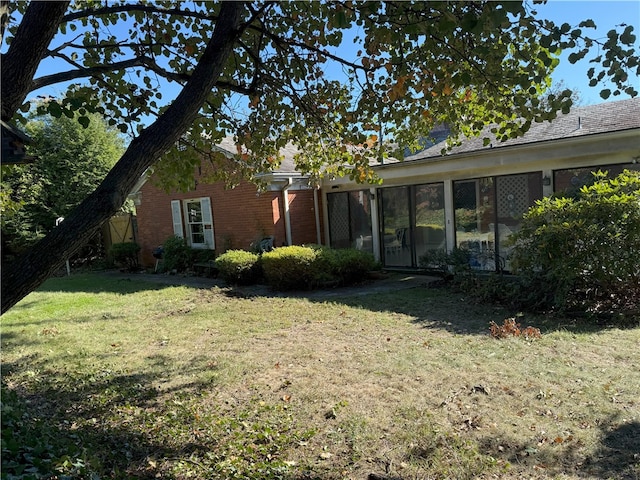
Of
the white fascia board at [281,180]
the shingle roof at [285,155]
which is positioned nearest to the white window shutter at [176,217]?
the shingle roof at [285,155]

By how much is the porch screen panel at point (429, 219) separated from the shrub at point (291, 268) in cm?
328

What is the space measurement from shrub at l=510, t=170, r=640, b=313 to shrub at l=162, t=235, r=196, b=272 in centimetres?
1152

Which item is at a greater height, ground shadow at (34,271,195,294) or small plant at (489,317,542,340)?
small plant at (489,317,542,340)

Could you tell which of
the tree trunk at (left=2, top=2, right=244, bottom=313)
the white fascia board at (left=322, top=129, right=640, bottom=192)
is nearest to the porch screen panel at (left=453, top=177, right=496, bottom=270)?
the white fascia board at (left=322, top=129, right=640, bottom=192)

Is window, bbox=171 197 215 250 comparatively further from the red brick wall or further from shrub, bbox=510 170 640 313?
shrub, bbox=510 170 640 313

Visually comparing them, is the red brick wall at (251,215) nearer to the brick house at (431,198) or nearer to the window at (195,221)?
the brick house at (431,198)

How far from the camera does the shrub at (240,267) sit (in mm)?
12188

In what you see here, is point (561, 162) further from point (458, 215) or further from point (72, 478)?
point (72, 478)

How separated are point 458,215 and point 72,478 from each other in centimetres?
1092

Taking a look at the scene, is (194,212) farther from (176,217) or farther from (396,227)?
(396,227)

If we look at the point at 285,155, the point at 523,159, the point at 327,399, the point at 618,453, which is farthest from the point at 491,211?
the point at 618,453

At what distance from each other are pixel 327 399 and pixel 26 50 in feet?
12.3

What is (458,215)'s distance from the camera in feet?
40.2

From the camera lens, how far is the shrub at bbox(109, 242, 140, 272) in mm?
18578
